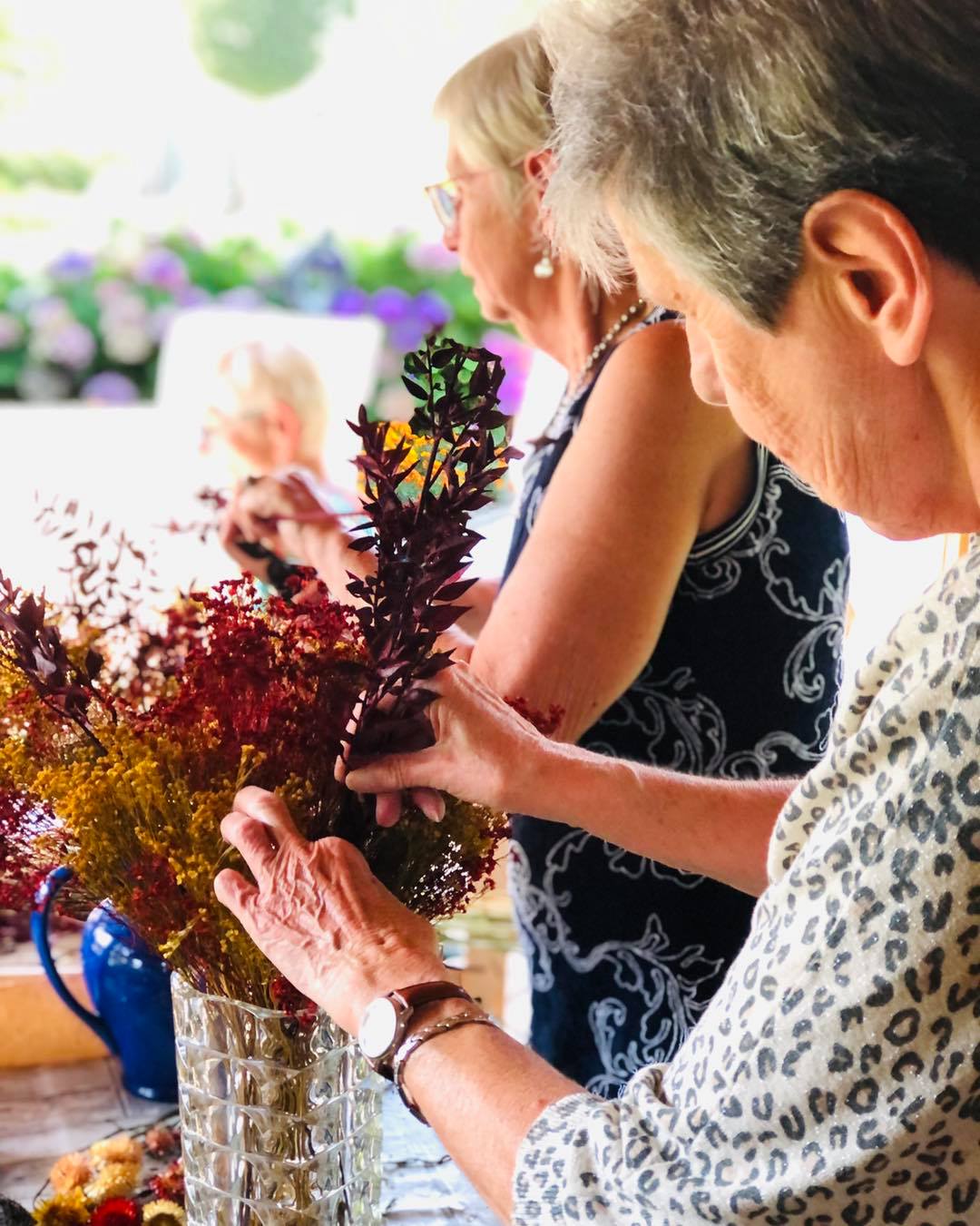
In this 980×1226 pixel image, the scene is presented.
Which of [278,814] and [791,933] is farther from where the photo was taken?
[278,814]

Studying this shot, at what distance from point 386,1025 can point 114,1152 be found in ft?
1.24

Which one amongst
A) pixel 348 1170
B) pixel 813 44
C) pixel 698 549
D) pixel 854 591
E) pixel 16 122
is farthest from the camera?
pixel 16 122

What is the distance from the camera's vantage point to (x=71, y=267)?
6.03m

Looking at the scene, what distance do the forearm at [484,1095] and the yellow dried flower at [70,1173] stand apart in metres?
0.36

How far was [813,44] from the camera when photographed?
0.71 metres

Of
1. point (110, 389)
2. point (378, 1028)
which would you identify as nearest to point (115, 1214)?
point (378, 1028)

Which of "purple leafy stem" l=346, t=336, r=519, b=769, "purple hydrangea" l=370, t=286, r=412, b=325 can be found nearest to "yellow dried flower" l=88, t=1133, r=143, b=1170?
"purple leafy stem" l=346, t=336, r=519, b=769

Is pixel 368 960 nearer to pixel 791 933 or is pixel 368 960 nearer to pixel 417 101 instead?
pixel 791 933

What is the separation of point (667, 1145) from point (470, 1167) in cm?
13

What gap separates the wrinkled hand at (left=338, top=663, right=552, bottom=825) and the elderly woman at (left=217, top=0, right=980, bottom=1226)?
0.08 m

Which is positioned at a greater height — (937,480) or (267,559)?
(267,559)

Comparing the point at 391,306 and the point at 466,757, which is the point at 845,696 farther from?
the point at 391,306

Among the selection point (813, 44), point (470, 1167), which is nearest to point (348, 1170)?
point (470, 1167)

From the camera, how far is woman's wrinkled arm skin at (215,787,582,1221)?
0.81 metres
